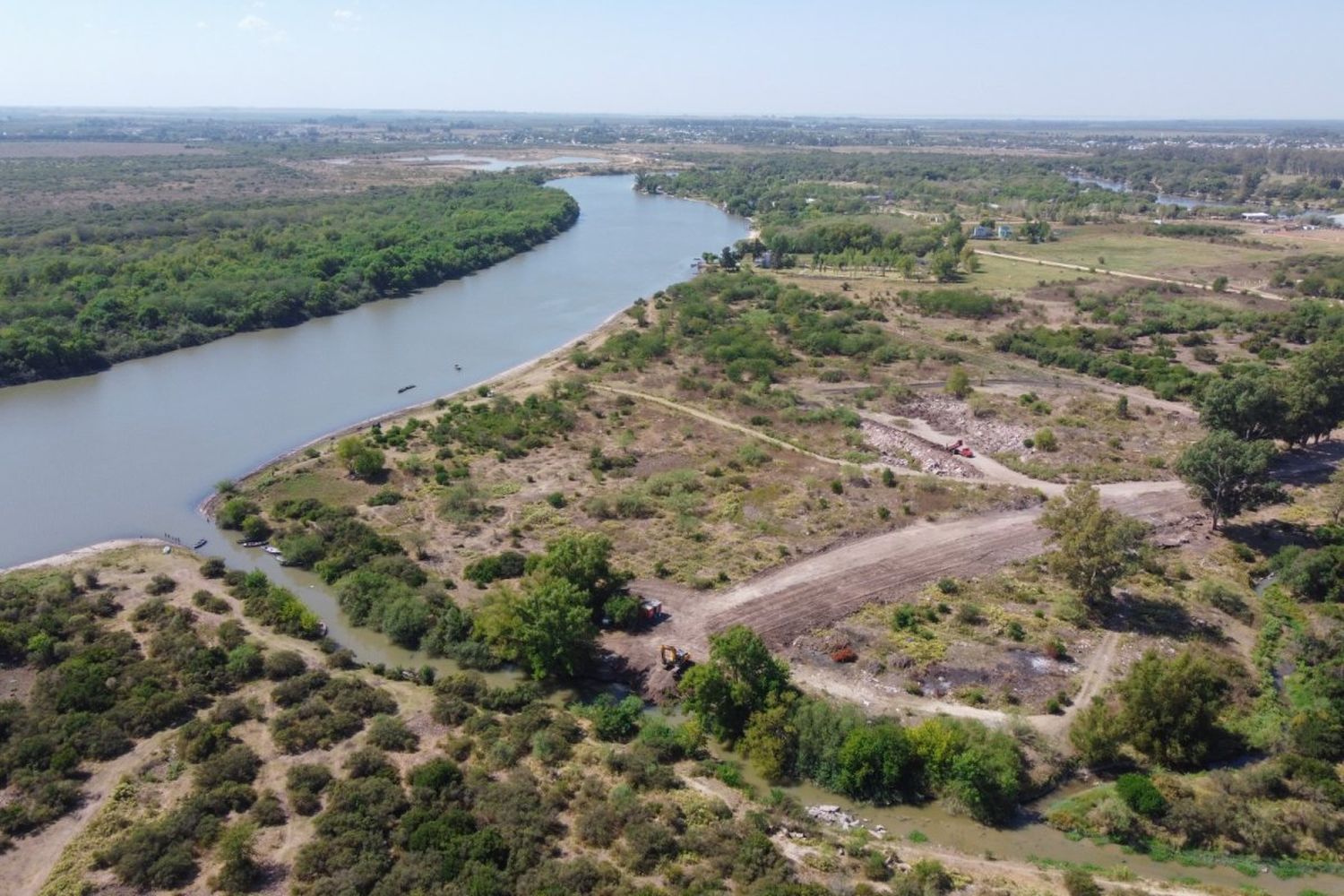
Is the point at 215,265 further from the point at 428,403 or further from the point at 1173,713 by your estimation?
the point at 1173,713

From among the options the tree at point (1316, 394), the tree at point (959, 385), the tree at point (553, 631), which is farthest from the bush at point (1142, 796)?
the tree at point (959, 385)

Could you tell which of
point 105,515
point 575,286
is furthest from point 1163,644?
point 575,286

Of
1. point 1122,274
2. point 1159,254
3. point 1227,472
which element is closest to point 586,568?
point 1227,472

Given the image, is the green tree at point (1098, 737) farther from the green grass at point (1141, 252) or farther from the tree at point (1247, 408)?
the green grass at point (1141, 252)

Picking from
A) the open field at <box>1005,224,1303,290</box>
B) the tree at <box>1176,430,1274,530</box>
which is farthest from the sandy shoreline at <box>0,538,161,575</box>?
the open field at <box>1005,224,1303,290</box>

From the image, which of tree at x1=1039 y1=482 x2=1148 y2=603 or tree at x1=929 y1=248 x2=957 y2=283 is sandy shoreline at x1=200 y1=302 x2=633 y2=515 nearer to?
tree at x1=929 y1=248 x2=957 y2=283

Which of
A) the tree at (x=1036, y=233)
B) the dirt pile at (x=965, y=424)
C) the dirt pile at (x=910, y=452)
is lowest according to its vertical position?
the dirt pile at (x=910, y=452)

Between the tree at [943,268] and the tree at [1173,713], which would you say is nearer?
the tree at [1173,713]
